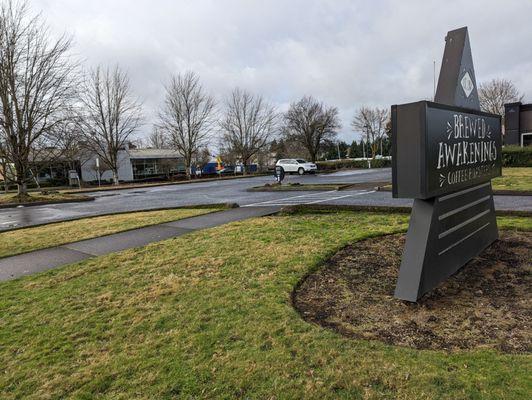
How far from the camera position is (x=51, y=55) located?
20688 millimetres

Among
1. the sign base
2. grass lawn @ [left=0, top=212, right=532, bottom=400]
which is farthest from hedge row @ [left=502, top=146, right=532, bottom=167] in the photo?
grass lawn @ [left=0, top=212, right=532, bottom=400]

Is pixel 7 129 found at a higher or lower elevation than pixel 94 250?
higher

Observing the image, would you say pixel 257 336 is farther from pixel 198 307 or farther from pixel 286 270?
pixel 286 270

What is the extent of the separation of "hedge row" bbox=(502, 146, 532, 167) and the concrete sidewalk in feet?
79.7

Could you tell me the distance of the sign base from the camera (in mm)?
3920

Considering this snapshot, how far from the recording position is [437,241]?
4172mm

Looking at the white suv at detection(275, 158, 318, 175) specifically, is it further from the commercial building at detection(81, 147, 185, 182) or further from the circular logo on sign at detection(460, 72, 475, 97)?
the circular logo on sign at detection(460, 72, 475, 97)

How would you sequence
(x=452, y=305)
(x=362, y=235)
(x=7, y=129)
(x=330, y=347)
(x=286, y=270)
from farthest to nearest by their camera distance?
(x=7, y=129) < (x=362, y=235) < (x=286, y=270) < (x=452, y=305) < (x=330, y=347)

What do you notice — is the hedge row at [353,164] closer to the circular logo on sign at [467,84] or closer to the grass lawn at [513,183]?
the grass lawn at [513,183]

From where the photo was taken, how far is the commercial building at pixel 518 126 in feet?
108

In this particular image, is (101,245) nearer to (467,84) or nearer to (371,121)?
(467,84)

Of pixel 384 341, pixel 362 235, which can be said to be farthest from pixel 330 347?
pixel 362 235

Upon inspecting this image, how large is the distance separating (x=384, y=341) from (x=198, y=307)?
183cm

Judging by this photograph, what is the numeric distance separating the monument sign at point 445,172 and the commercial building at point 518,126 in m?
33.0
